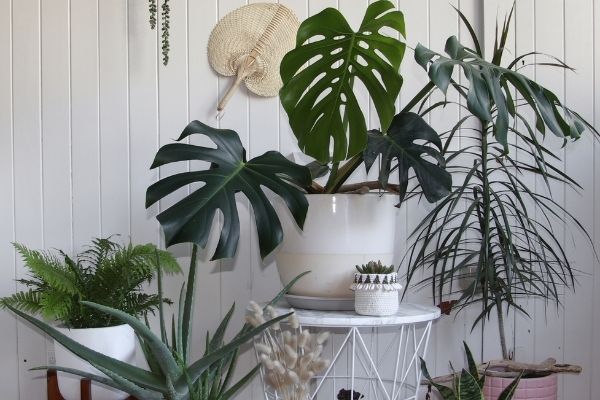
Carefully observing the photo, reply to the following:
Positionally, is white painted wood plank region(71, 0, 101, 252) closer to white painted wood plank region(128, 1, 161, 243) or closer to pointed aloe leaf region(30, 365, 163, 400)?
white painted wood plank region(128, 1, 161, 243)

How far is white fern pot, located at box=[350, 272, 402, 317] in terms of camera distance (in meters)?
1.49

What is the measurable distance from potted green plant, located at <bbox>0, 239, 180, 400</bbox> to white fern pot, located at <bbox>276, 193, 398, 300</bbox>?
14.7 inches

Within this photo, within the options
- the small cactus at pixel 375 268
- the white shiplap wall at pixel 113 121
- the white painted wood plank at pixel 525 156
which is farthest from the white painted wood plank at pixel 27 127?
the white painted wood plank at pixel 525 156

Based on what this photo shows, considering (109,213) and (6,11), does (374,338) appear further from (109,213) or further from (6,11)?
(6,11)

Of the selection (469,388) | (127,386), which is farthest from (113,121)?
(469,388)

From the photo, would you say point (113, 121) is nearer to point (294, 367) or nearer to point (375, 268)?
point (375, 268)

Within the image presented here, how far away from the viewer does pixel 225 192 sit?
1412mm

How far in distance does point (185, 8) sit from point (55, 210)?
764 mm

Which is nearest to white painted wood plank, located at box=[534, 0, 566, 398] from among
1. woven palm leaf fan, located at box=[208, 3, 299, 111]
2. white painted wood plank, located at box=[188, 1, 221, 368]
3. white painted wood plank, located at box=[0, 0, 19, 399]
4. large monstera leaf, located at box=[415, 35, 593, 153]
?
large monstera leaf, located at box=[415, 35, 593, 153]

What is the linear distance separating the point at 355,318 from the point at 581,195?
912 millimetres

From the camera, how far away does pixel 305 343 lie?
1.19m

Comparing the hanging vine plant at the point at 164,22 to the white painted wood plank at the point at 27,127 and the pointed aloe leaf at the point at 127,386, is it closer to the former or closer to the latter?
the white painted wood plank at the point at 27,127

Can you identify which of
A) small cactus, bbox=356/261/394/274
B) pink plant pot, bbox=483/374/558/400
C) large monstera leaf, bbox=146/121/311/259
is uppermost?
large monstera leaf, bbox=146/121/311/259

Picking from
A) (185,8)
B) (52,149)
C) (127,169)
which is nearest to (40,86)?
(52,149)
